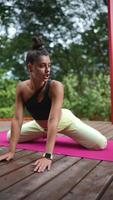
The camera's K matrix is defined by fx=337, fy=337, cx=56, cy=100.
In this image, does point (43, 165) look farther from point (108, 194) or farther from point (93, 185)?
point (108, 194)

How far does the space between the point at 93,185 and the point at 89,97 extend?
547 centimetres

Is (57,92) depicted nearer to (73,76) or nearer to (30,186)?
(30,186)

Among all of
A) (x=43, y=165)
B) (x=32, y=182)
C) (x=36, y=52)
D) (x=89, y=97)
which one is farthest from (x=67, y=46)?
(x=32, y=182)

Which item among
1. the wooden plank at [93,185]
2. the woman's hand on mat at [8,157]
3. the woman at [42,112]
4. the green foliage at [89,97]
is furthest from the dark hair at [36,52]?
the green foliage at [89,97]

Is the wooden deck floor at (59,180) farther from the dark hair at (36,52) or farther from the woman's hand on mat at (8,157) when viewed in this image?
the dark hair at (36,52)

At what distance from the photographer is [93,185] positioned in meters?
1.51

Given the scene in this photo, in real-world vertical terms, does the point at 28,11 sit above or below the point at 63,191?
above

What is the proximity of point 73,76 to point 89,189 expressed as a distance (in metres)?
5.73

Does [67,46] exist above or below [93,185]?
above

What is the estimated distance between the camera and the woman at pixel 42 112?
202 centimetres

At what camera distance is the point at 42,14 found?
288 inches

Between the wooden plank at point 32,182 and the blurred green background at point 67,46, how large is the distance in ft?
16.2

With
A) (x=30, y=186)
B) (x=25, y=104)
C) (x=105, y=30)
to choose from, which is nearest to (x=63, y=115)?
(x=25, y=104)

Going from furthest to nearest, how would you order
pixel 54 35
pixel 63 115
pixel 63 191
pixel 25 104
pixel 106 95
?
pixel 54 35
pixel 106 95
pixel 63 115
pixel 25 104
pixel 63 191
